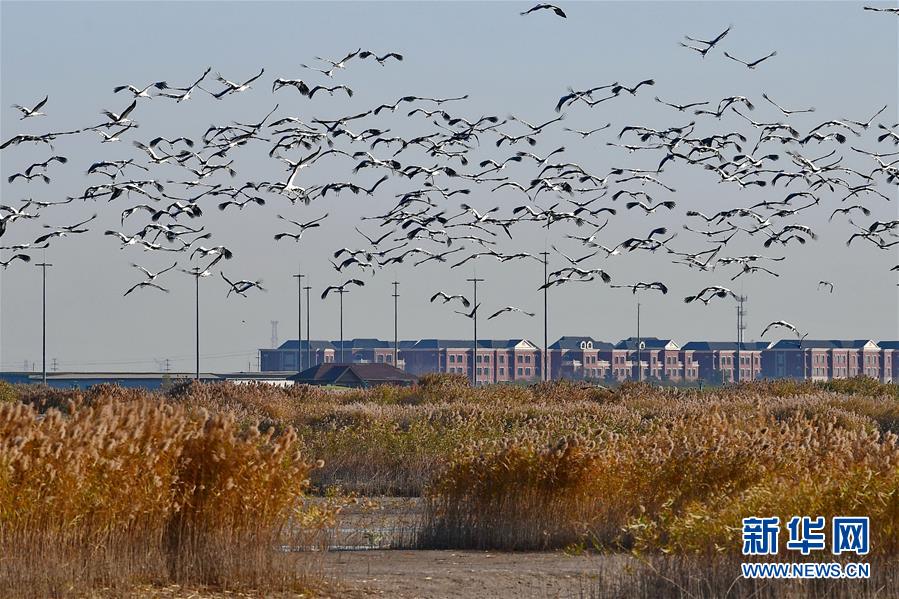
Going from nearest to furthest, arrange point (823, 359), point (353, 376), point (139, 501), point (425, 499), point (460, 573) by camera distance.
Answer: point (139, 501) → point (460, 573) → point (425, 499) → point (353, 376) → point (823, 359)

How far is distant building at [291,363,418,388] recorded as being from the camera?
9562 centimetres

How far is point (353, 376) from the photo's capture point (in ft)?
322

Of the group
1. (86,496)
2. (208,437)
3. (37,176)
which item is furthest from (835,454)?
(37,176)

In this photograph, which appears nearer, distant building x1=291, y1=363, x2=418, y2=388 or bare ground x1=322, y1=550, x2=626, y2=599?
bare ground x1=322, y1=550, x2=626, y2=599

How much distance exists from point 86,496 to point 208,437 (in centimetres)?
136

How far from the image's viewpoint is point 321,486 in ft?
90.1

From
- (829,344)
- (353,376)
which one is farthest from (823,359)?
(353,376)

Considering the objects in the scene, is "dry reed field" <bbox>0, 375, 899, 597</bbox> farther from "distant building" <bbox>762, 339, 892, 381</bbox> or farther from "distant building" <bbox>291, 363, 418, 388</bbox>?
"distant building" <bbox>762, 339, 892, 381</bbox>

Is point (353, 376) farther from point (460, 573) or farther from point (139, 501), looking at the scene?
point (139, 501)

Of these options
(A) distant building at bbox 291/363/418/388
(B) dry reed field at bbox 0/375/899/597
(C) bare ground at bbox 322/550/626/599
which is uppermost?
(A) distant building at bbox 291/363/418/388

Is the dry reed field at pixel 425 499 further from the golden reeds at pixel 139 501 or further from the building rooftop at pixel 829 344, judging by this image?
the building rooftop at pixel 829 344

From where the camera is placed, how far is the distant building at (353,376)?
9562 centimetres

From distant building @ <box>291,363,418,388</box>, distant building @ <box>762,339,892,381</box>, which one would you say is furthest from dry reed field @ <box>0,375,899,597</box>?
distant building @ <box>762,339,892,381</box>

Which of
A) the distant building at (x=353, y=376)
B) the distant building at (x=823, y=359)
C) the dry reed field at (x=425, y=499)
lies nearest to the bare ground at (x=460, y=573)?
the dry reed field at (x=425, y=499)
